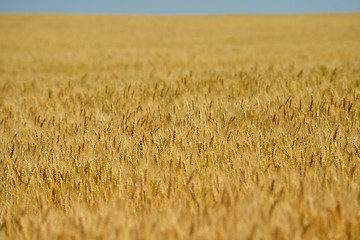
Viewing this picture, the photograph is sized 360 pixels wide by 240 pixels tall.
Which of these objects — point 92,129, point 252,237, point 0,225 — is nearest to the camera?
point 252,237

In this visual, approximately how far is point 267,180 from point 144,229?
63cm

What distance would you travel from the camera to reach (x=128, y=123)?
98.7 inches

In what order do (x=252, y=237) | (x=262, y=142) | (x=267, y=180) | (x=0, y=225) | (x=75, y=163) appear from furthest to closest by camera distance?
(x=262, y=142)
(x=75, y=163)
(x=267, y=180)
(x=0, y=225)
(x=252, y=237)

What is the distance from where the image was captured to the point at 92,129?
8.04 feet

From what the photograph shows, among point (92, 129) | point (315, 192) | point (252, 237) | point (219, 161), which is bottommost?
point (252, 237)

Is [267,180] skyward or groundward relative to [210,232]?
skyward

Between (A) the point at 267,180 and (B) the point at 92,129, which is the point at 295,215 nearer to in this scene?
(A) the point at 267,180

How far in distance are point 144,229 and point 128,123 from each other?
154 centimetres

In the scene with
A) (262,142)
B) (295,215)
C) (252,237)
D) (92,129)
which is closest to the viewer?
(252,237)

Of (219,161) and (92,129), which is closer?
(219,161)

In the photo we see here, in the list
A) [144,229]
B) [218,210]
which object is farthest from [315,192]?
[144,229]

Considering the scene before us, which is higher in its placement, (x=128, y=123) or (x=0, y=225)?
(x=128, y=123)

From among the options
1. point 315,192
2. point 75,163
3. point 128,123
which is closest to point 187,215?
point 315,192

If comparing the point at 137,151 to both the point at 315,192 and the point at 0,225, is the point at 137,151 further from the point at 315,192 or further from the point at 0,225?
the point at 315,192
